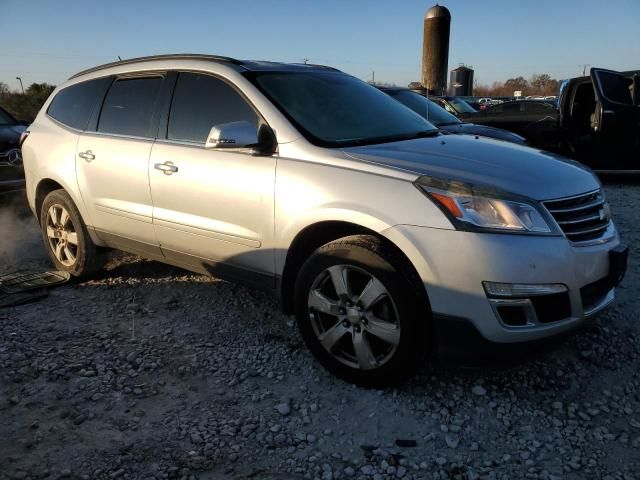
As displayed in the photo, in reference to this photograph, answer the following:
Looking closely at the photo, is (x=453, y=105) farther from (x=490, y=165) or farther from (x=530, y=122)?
(x=490, y=165)

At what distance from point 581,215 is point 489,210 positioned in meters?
0.58

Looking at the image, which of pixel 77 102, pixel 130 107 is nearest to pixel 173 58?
pixel 130 107

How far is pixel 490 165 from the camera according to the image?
9.26ft

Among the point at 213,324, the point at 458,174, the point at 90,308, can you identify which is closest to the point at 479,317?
the point at 458,174

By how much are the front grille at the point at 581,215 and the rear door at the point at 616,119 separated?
5.45 metres

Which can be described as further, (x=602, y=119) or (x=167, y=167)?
(x=602, y=119)

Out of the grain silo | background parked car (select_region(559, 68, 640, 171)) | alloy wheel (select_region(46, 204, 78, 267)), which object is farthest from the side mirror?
the grain silo

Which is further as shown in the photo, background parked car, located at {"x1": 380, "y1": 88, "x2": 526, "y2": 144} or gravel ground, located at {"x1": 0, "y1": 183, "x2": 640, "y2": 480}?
background parked car, located at {"x1": 380, "y1": 88, "x2": 526, "y2": 144}

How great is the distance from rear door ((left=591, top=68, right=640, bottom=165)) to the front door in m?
6.19

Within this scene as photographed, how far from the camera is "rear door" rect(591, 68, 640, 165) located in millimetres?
7566

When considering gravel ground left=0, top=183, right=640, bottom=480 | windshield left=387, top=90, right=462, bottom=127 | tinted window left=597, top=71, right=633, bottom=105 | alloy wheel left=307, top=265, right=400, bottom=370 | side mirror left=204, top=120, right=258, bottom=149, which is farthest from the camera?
tinted window left=597, top=71, right=633, bottom=105

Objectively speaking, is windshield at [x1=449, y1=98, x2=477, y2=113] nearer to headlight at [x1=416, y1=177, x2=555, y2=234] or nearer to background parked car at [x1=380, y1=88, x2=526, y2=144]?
background parked car at [x1=380, y1=88, x2=526, y2=144]

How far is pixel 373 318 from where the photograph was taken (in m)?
2.77

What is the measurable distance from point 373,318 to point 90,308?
2389 mm
